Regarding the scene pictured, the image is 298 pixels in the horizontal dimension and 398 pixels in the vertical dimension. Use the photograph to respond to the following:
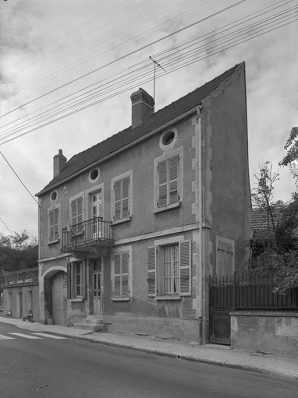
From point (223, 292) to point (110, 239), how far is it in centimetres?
552

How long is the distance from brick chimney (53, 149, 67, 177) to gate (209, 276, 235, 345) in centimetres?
1303

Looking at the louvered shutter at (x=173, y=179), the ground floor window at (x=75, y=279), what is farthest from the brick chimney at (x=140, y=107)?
the ground floor window at (x=75, y=279)

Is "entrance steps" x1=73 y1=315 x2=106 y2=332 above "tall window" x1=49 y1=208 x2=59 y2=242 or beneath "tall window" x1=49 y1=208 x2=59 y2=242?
beneath

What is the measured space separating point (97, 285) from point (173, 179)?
20.6ft

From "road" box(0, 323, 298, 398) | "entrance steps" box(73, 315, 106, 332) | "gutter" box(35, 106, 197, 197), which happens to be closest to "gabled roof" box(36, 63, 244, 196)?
"gutter" box(35, 106, 197, 197)

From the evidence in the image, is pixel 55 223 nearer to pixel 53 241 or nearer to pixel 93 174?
pixel 53 241

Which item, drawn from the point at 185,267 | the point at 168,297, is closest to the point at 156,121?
the point at 185,267

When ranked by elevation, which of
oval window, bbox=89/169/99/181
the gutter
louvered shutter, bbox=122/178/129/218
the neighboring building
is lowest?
the neighboring building

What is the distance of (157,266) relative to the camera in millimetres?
15812

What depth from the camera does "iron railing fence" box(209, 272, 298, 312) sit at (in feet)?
39.6

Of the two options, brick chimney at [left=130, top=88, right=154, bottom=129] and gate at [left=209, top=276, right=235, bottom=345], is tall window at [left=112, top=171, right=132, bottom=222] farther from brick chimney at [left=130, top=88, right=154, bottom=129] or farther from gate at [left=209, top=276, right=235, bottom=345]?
gate at [left=209, top=276, right=235, bottom=345]

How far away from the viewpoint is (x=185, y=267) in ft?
48.2

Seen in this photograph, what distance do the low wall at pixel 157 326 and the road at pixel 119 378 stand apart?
256 cm

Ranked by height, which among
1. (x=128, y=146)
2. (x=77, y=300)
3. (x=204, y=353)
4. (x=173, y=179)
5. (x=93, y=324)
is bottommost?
(x=93, y=324)
